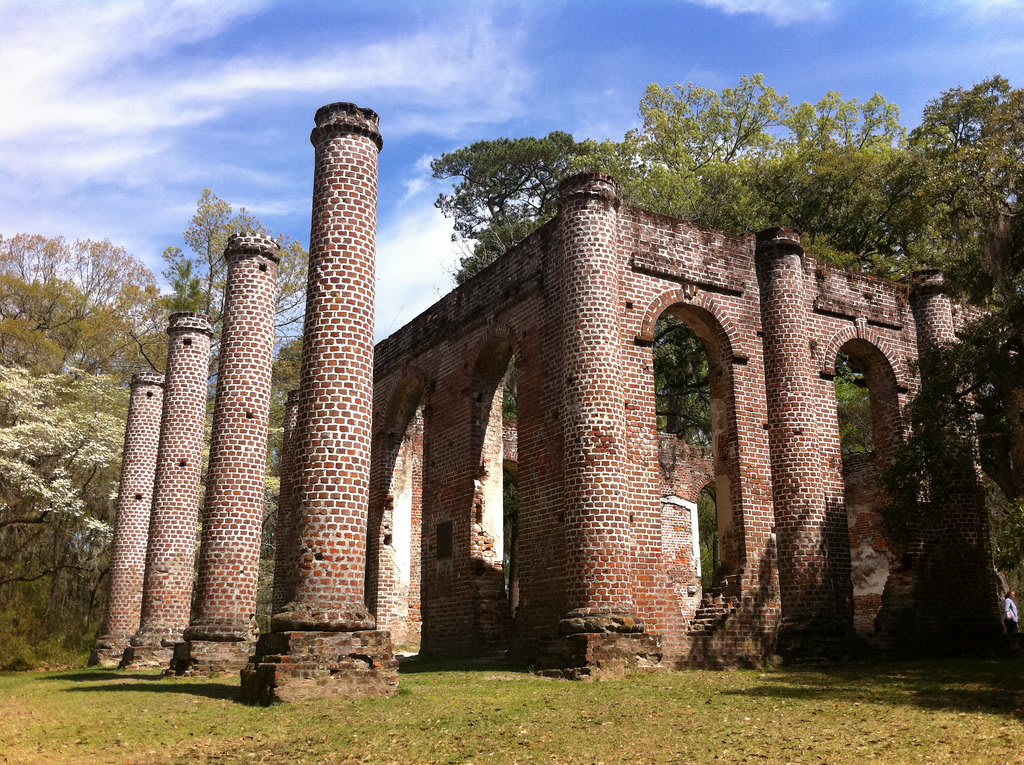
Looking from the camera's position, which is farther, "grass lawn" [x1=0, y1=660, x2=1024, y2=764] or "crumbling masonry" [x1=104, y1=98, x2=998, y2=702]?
"crumbling masonry" [x1=104, y1=98, x2=998, y2=702]

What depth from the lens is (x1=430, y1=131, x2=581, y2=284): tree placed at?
3366cm

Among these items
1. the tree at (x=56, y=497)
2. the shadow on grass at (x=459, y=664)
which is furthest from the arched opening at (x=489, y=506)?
the tree at (x=56, y=497)

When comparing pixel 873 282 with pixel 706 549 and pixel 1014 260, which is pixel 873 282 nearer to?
pixel 1014 260

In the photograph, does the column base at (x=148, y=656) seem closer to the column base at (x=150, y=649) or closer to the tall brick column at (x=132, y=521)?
the column base at (x=150, y=649)

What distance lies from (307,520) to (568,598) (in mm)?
4329

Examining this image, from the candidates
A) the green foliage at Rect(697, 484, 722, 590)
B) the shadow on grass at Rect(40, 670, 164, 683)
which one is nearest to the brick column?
the shadow on grass at Rect(40, 670, 164, 683)

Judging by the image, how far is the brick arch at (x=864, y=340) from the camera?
16.7 metres

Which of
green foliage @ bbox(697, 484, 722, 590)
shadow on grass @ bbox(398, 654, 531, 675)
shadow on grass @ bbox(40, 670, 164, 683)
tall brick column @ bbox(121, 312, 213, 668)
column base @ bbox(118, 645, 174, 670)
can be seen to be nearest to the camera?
shadow on grass @ bbox(398, 654, 531, 675)

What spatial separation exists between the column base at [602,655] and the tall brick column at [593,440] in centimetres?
1

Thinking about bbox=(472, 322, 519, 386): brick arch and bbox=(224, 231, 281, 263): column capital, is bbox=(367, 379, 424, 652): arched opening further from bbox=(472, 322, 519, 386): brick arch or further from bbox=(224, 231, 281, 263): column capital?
bbox=(224, 231, 281, 263): column capital

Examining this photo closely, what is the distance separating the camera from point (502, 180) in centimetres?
3438

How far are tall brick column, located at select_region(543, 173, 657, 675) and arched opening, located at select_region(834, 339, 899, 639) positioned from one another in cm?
607

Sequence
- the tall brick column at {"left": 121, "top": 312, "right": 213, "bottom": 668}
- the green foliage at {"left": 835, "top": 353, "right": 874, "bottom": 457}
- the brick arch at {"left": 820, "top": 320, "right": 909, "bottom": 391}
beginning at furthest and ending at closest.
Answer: the green foliage at {"left": 835, "top": 353, "right": 874, "bottom": 457}
the tall brick column at {"left": 121, "top": 312, "right": 213, "bottom": 668}
the brick arch at {"left": 820, "top": 320, "right": 909, "bottom": 391}

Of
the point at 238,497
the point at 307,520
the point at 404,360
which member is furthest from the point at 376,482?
the point at 307,520
